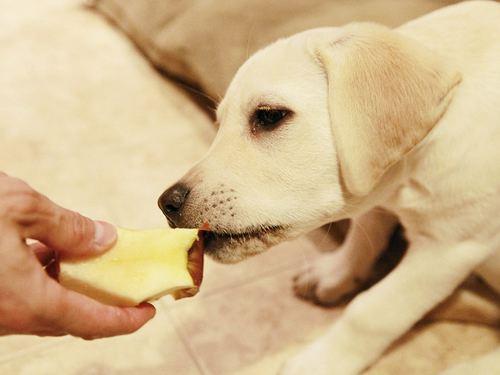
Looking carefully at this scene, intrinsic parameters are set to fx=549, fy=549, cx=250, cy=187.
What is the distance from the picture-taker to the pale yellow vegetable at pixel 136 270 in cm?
95

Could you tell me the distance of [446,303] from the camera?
147 cm

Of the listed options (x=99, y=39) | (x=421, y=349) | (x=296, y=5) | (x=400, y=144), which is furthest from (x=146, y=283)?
(x=99, y=39)

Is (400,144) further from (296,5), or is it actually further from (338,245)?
(296,5)

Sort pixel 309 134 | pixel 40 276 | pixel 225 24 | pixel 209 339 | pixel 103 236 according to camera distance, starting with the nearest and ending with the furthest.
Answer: pixel 40 276
pixel 103 236
pixel 309 134
pixel 209 339
pixel 225 24

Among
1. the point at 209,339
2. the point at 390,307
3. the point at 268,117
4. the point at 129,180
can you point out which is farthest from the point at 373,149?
the point at 129,180

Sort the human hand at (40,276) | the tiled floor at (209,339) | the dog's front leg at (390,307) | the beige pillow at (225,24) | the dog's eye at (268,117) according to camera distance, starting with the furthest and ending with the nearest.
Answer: the beige pillow at (225,24)
the tiled floor at (209,339)
the dog's front leg at (390,307)
the dog's eye at (268,117)
the human hand at (40,276)

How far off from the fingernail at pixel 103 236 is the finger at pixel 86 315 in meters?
0.11

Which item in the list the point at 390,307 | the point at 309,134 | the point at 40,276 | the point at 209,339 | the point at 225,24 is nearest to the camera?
the point at 40,276

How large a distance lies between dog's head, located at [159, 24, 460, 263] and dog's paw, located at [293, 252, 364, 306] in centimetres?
44

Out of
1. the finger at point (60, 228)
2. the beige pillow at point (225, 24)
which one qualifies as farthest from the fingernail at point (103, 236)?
the beige pillow at point (225, 24)

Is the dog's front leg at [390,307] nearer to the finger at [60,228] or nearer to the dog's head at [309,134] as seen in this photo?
the dog's head at [309,134]

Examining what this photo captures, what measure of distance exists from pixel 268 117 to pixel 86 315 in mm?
511

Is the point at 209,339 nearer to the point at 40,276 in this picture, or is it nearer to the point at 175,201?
the point at 175,201

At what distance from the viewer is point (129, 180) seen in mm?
1964
